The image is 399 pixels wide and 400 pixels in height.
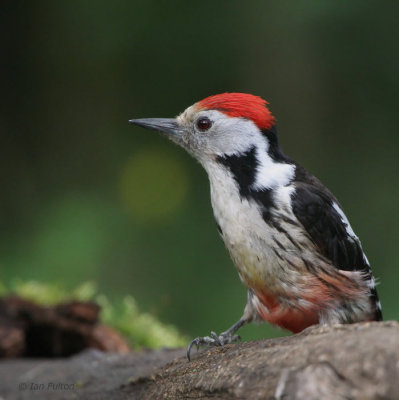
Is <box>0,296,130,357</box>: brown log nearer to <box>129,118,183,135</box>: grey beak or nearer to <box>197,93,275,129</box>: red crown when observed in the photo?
→ <box>129,118,183,135</box>: grey beak

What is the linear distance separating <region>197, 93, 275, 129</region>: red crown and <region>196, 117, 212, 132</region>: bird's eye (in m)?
0.10

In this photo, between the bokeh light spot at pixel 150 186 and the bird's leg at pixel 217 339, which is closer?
the bird's leg at pixel 217 339

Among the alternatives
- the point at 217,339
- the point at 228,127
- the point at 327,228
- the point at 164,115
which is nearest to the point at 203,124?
the point at 228,127

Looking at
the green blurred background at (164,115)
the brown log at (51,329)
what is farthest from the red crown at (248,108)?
the green blurred background at (164,115)

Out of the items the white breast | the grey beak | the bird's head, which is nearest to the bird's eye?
the bird's head

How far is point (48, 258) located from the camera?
550cm

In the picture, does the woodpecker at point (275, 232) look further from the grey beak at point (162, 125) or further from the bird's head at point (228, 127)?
the grey beak at point (162, 125)

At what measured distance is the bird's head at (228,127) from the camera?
3090 millimetres

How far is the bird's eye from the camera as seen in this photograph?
3205 millimetres

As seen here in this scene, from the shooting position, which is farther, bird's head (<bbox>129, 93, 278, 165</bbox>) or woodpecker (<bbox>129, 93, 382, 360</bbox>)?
bird's head (<bbox>129, 93, 278, 165</bbox>)

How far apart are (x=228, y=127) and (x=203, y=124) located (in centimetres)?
14

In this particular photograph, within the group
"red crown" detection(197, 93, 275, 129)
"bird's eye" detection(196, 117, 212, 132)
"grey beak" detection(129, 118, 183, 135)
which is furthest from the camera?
"grey beak" detection(129, 118, 183, 135)

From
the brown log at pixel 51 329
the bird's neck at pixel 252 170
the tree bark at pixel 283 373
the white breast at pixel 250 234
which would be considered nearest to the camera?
the tree bark at pixel 283 373

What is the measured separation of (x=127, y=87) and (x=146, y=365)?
3434mm
